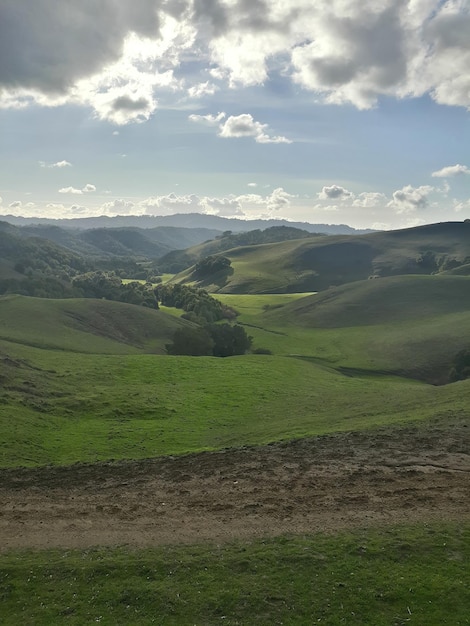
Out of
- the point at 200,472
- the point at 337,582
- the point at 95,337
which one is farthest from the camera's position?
the point at 95,337

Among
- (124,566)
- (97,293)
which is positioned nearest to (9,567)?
(124,566)

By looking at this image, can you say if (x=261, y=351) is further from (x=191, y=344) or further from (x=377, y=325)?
(x=377, y=325)

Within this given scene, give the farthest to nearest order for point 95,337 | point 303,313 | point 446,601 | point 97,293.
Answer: point 97,293, point 303,313, point 95,337, point 446,601

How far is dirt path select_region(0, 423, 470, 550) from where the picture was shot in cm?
2150

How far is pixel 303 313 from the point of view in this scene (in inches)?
6245

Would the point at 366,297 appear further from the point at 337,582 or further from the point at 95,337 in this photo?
the point at 337,582

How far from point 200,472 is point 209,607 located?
12.3m

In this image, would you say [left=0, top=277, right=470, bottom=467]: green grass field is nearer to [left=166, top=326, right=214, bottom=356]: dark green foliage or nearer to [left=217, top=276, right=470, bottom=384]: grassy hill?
[left=217, top=276, right=470, bottom=384]: grassy hill

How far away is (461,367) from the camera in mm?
82125

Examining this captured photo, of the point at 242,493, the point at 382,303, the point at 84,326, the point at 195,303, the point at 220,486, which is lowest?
the point at 220,486

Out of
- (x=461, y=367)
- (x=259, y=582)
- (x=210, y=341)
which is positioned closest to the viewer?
(x=259, y=582)

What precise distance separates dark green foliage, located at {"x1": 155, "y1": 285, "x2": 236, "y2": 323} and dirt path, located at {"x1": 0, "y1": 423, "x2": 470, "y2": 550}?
341 ft

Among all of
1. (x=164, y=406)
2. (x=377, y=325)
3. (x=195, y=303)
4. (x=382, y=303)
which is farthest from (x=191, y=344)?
(x=382, y=303)

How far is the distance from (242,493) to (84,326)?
8214 centimetres
